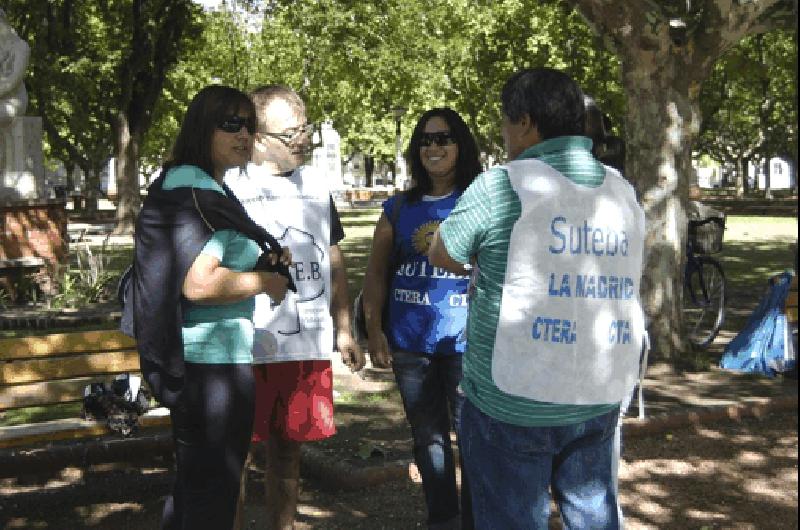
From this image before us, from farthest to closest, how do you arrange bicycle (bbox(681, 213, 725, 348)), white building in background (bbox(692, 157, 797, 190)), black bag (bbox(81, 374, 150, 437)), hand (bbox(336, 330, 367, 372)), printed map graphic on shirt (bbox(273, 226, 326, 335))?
white building in background (bbox(692, 157, 797, 190)), bicycle (bbox(681, 213, 725, 348)), black bag (bbox(81, 374, 150, 437)), hand (bbox(336, 330, 367, 372)), printed map graphic on shirt (bbox(273, 226, 326, 335))

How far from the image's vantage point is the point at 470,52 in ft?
140

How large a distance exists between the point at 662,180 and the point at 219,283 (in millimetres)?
6264

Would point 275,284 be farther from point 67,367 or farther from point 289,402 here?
point 67,367

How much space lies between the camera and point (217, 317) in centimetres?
343

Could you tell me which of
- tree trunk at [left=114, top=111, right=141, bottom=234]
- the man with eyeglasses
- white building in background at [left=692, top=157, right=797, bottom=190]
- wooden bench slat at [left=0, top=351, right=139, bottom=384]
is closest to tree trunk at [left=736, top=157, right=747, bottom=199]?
tree trunk at [left=114, top=111, right=141, bottom=234]

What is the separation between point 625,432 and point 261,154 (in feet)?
11.4

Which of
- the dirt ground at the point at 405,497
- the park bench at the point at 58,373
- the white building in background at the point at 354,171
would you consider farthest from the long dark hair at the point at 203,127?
the white building in background at the point at 354,171

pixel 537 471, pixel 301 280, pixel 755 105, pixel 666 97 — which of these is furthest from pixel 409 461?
pixel 755 105

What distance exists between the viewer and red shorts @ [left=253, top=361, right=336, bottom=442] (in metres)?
4.11

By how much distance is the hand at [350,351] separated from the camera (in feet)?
14.2

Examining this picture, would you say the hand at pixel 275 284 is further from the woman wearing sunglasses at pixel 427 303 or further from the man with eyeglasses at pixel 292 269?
the woman wearing sunglasses at pixel 427 303

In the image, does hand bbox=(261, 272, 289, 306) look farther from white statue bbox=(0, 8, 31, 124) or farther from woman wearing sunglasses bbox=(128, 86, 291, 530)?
white statue bbox=(0, 8, 31, 124)

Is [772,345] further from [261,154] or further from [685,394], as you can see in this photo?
[261,154]

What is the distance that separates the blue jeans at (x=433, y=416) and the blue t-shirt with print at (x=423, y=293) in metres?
0.07
